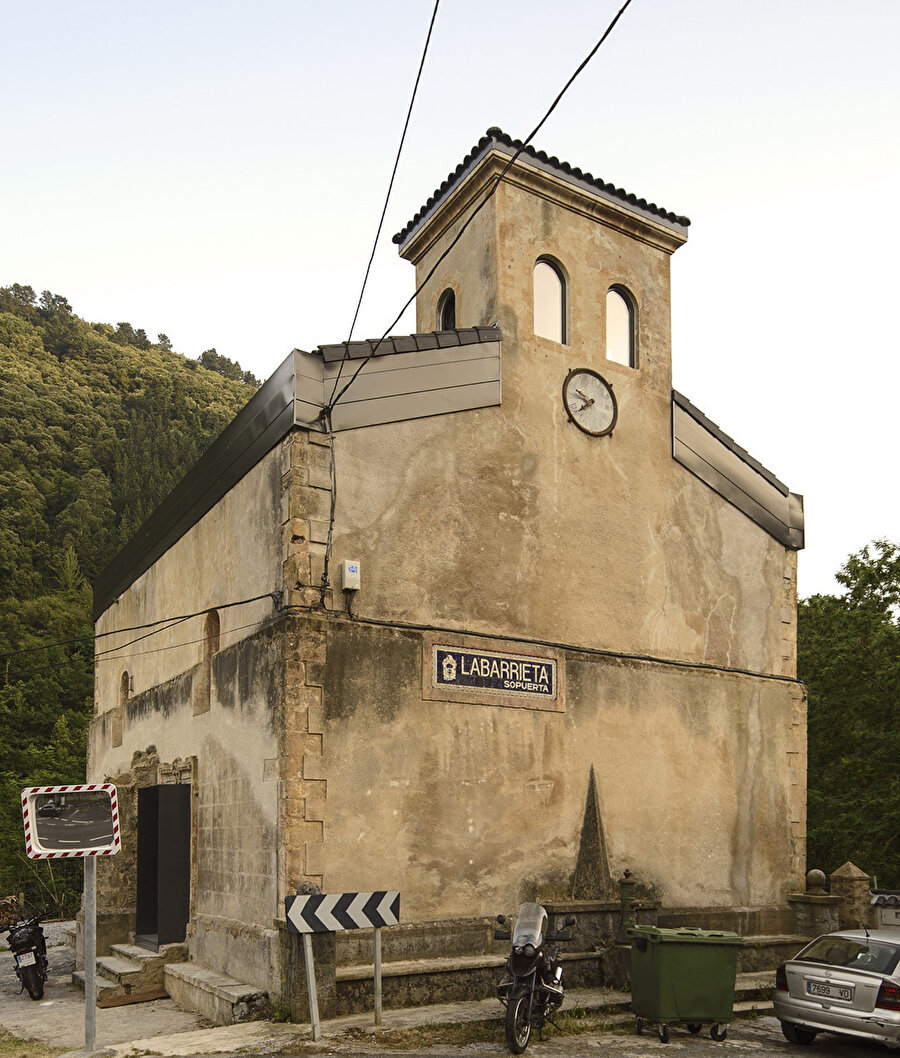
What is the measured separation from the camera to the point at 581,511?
46.6 ft

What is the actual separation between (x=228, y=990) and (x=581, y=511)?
24.6 ft

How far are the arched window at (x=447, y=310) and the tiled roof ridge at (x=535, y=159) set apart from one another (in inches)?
55.7

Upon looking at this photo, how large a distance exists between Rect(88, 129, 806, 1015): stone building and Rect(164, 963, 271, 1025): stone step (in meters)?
0.22

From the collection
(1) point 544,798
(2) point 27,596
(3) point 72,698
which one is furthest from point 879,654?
(2) point 27,596

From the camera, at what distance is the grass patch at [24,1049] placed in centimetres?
1017

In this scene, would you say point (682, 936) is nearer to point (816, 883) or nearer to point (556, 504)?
point (816, 883)

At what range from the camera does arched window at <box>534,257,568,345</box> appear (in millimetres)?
14539

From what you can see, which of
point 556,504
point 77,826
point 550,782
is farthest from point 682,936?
point 77,826

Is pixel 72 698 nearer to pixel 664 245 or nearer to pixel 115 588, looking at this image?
→ pixel 115 588

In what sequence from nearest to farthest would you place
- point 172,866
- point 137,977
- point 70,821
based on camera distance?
point 70,821 → point 137,977 → point 172,866

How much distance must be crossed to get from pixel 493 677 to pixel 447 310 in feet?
20.1

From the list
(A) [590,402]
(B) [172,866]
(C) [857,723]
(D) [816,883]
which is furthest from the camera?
(C) [857,723]

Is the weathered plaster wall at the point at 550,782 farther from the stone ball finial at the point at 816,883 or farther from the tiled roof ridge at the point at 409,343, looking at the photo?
the tiled roof ridge at the point at 409,343

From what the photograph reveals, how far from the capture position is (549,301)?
48.3 feet
